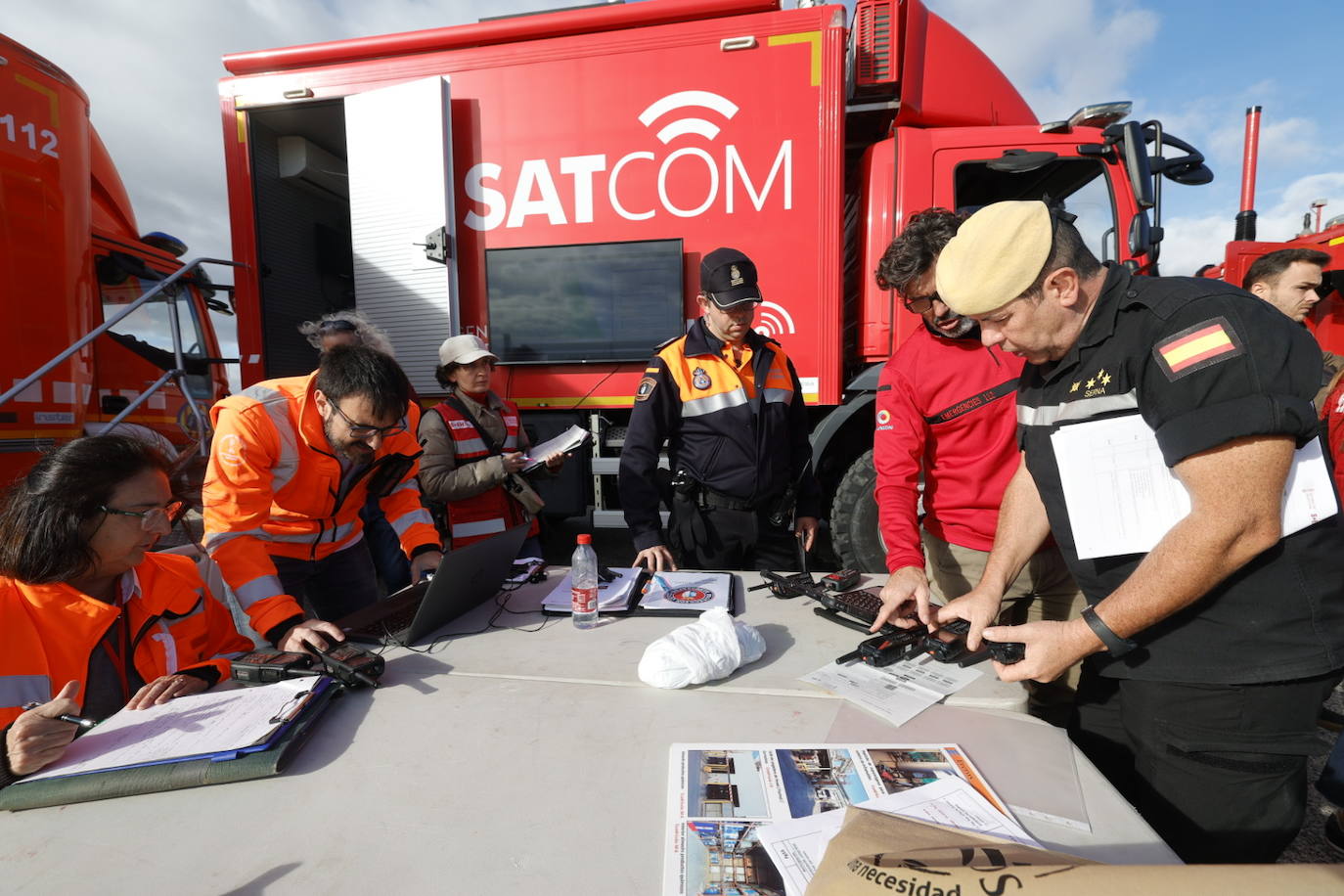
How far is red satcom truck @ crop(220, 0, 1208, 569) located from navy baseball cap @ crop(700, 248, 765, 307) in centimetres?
118

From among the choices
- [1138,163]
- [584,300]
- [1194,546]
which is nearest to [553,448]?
[584,300]

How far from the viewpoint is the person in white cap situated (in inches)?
102

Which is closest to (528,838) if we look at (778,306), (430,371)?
(778,306)

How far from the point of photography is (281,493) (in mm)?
1795

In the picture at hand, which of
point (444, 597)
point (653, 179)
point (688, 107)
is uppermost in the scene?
→ point (688, 107)

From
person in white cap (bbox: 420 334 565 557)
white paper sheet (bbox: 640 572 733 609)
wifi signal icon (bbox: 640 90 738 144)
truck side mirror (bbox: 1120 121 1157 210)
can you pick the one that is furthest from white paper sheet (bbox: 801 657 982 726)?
wifi signal icon (bbox: 640 90 738 144)

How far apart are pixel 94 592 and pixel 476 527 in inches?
57.6

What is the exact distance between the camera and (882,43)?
9.91 ft

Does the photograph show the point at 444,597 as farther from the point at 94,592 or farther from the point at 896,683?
the point at 896,683

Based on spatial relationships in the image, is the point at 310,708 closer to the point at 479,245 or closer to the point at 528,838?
the point at 528,838

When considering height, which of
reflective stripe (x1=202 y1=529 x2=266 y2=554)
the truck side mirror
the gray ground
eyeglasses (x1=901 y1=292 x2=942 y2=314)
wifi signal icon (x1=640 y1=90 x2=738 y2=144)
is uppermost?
wifi signal icon (x1=640 y1=90 x2=738 y2=144)

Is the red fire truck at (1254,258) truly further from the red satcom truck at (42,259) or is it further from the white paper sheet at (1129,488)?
the red satcom truck at (42,259)

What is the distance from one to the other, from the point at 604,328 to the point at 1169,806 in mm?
3046

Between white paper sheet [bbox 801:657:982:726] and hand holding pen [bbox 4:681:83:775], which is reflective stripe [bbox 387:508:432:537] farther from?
white paper sheet [bbox 801:657:982:726]
